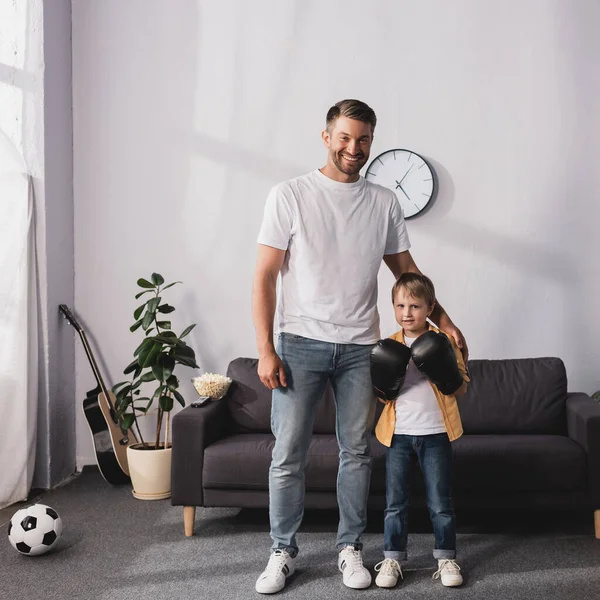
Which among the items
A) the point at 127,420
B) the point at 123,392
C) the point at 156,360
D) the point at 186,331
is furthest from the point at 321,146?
the point at 127,420

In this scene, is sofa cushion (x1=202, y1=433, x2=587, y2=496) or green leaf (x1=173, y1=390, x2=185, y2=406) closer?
sofa cushion (x1=202, y1=433, x2=587, y2=496)

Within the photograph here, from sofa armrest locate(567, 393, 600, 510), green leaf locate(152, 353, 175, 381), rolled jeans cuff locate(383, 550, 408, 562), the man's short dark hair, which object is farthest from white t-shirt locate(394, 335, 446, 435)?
green leaf locate(152, 353, 175, 381)

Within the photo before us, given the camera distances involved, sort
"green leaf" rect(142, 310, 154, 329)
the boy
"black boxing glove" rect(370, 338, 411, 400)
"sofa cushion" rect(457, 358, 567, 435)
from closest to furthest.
A: "black boxing glove" rect(370, 338, 411, 400), the boy, "sofa cushion" rect(457, 358, 567, 435), "green leaf" rect(142, 310, 154, 329)

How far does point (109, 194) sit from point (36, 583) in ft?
7.58

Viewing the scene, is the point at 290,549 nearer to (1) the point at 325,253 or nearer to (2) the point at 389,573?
(2) the point at 389,573

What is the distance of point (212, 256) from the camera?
4152mm

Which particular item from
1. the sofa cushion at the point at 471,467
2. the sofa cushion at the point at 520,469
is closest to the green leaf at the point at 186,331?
the sofa cushion at the point at 471,467

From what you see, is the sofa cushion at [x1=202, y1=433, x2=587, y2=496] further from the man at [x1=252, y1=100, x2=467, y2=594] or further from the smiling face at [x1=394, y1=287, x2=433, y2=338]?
the smiling face at [x1=394, y1=287, x2=433, y2=338]

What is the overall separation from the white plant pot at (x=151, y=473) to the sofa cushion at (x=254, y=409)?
16.1 inches

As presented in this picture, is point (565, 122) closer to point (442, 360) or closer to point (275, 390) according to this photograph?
point (442, 360)

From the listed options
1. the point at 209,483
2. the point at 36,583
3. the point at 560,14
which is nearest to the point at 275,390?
the point at 209,483

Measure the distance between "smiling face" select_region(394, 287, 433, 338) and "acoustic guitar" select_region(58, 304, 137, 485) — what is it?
77.6 inches

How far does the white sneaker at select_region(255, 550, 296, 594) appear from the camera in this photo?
2398 mm

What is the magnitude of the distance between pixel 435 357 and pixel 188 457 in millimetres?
1227
